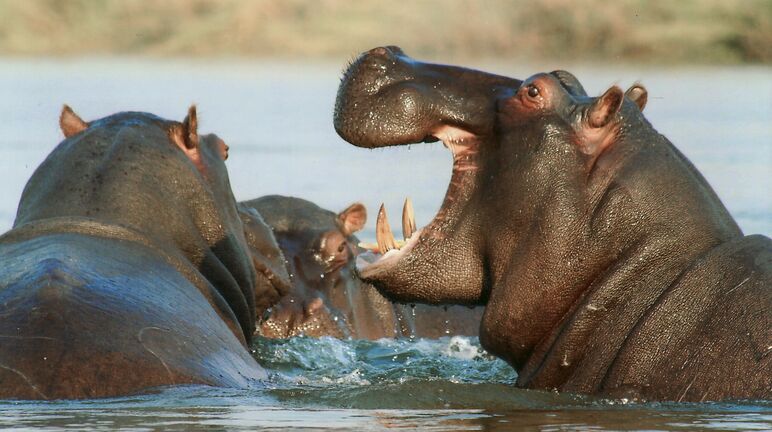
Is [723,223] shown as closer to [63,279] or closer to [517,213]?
[517,213]

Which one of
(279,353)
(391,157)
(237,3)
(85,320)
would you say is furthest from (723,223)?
(237,3)

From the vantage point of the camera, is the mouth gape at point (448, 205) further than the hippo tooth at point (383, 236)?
No

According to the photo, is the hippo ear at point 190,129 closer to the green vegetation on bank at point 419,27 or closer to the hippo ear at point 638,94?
the hippo ear at point 638,94

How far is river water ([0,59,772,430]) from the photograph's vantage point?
5.32m

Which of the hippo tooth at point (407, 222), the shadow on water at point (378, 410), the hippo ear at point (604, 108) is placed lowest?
the shadow on water at point (378, 410)

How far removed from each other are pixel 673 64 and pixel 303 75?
8.76 meters

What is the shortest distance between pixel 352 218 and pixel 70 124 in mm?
3656

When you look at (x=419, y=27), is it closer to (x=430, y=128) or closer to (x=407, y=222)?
(x=407, y=222)

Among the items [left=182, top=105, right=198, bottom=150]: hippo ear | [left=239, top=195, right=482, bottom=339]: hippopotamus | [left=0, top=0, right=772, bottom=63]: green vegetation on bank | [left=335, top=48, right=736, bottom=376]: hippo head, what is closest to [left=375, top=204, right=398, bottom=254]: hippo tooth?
[left=335, top=48, right=736, bottom=376]: hippo head

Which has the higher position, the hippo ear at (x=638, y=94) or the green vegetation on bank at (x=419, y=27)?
the green vegetation on bank at (x=419, y=27)

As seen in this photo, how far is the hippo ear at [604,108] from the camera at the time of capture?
594 centimetres

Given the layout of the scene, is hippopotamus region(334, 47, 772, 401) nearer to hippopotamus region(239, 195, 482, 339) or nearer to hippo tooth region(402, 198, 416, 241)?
hippo tooth region(402, 198, 416, 241)

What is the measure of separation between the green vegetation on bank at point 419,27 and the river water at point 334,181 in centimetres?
70

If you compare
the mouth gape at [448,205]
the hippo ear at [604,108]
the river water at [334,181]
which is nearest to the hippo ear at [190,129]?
the river water at [334,181]
